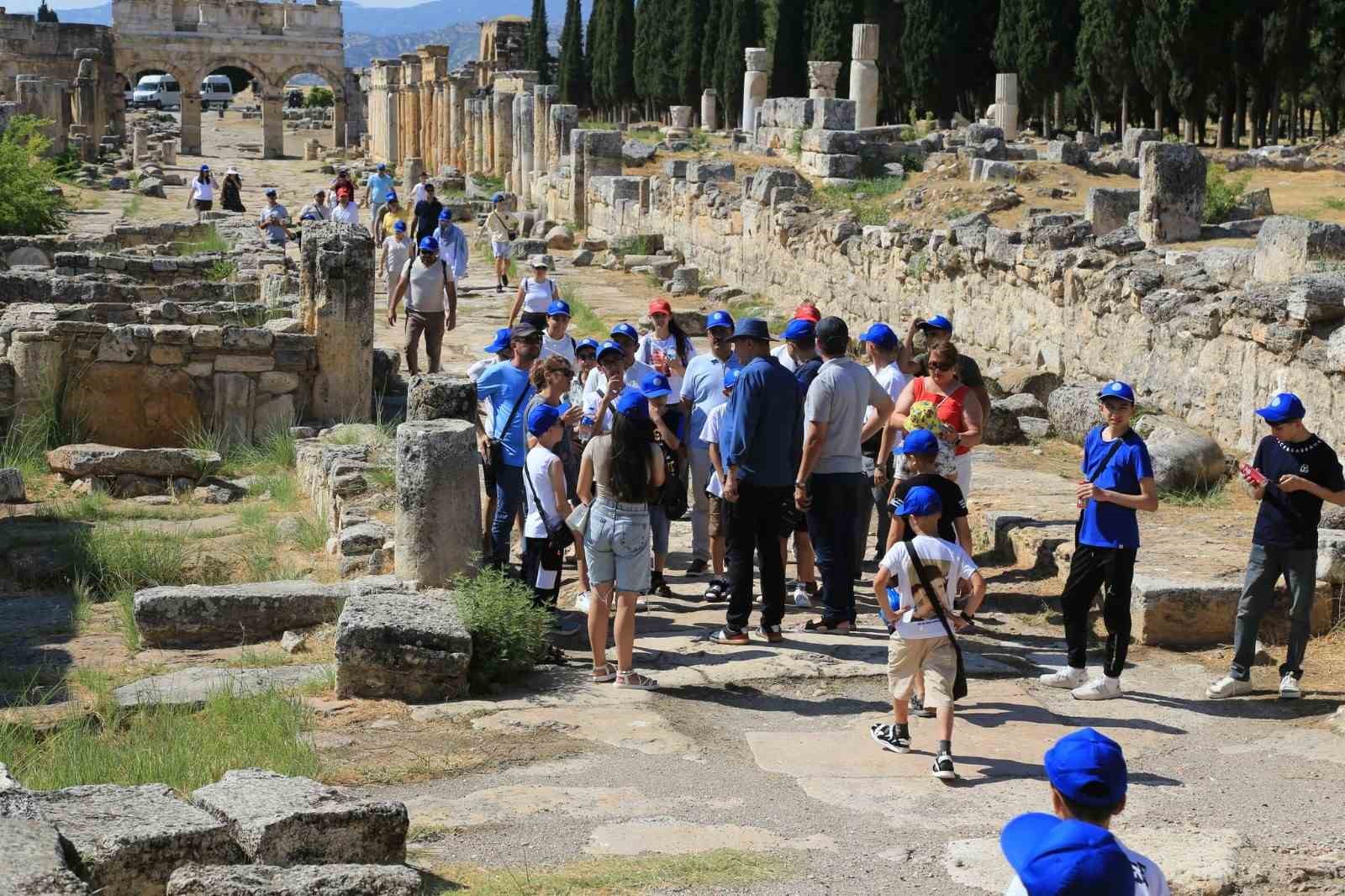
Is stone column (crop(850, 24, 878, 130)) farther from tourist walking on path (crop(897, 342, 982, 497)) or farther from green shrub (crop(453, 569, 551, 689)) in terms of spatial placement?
green shrub (crop(453, 569, 551, 689))

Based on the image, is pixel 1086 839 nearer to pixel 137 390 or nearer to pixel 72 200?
pixel 137 390

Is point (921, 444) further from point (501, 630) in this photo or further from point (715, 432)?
point (501, 630)

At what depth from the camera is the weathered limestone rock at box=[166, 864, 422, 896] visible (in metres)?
4.42

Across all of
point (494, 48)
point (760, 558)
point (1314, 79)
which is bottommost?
point (760, 558)

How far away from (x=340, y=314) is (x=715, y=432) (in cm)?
560

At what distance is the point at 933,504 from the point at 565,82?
6203cm

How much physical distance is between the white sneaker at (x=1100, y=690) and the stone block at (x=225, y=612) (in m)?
3.85

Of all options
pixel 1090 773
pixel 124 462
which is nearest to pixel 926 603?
pixel 1090 773

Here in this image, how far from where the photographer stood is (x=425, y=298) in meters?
14.1

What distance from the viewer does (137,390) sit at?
13.0 meters

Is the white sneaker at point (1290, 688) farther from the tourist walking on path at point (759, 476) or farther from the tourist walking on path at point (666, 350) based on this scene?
the tourist walking on path at point (666, 350)

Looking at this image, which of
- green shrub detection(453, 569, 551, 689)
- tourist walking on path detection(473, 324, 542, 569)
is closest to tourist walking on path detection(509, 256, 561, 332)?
tourist walking on path detection(473, 324, 542, 569)


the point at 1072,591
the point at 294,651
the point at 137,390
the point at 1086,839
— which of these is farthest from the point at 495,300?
the point at 1086,839

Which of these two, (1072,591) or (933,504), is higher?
(933,504)
